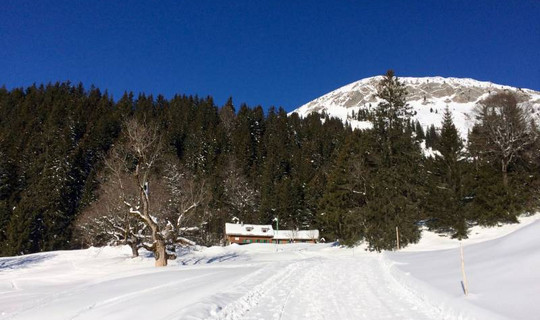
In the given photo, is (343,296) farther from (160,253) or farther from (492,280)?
(160,253)

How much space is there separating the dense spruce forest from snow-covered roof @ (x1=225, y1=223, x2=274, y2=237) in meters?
3.27

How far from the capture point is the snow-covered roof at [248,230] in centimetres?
6259

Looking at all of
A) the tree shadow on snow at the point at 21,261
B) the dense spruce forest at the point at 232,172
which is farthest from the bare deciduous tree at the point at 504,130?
the tree shadow on snow at the point at 21,261

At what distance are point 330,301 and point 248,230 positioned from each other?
178 feet

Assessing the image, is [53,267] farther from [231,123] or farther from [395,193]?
[231,123]

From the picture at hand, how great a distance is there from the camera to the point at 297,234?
211 feet

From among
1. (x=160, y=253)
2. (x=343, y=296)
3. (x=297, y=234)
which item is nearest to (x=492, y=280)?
(x=343, y=296)

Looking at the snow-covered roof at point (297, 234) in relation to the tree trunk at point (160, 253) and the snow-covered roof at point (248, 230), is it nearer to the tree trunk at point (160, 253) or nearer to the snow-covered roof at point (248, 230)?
the snow-covered roof at point (248, 230)

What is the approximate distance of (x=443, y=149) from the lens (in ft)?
103

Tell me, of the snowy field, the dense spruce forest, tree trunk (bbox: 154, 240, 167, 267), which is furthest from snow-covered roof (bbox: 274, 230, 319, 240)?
the snowy field

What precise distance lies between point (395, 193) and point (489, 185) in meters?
7.56

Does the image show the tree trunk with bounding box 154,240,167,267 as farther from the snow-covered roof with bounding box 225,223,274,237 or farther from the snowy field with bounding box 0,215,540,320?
the snow-covered roof with bounding box 225,223,274,237

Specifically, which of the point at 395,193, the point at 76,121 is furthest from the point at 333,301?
the point at 76,121

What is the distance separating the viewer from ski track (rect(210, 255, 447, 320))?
26.4 feet
